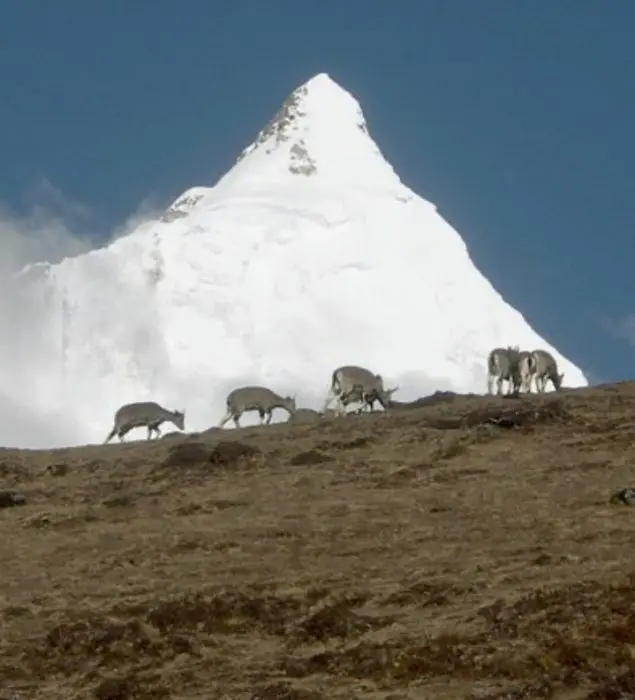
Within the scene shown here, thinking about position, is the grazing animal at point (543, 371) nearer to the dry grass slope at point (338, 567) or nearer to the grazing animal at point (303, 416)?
the grazing animal at point (303, 416)

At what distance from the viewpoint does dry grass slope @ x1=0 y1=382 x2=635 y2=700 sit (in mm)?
19391

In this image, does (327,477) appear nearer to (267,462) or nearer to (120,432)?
(267,462)

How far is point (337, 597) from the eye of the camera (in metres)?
22.5

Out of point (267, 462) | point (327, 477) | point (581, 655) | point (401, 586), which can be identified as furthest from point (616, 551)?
point (267, 462)

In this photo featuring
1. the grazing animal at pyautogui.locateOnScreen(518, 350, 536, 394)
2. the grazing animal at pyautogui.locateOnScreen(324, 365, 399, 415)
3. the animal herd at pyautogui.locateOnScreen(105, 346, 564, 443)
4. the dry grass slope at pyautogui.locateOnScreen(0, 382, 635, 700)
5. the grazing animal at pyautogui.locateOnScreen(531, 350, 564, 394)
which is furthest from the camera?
the grazing animal at pyautogui.locateOnScreen(324, 365, 399, 415)

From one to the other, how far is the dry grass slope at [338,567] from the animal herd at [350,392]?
7.94 m

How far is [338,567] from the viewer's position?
24719 mm

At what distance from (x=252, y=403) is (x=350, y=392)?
2652 mm

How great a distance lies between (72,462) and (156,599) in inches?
663

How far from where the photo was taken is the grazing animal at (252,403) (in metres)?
48.0

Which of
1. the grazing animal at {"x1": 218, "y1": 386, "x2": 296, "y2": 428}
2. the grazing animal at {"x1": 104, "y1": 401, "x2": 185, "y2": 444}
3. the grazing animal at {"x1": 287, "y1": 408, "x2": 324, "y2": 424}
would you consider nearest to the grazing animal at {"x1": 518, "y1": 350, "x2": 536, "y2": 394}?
the grazing animal at {"x1": 287, "y1": 408, "x2": 324, "y2": 424}

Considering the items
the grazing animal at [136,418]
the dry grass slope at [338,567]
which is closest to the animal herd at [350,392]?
the grazing animal at [136,418]

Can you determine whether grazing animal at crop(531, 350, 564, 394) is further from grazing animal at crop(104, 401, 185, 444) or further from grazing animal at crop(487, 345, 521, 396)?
grazing animal at crop(104, 401, 185, 444)

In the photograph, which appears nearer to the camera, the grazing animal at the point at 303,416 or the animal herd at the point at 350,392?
the grazing animal at the point at 303,416
